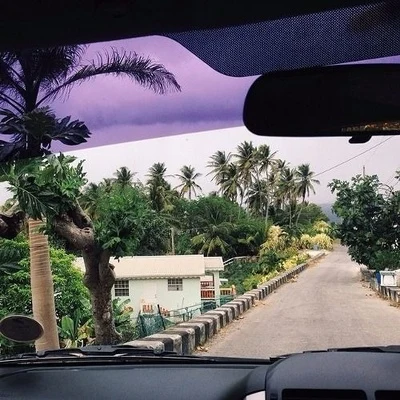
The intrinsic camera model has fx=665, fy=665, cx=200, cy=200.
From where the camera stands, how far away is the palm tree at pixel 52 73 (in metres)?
1.80

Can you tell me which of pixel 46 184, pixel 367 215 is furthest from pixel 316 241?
pixel 46 184

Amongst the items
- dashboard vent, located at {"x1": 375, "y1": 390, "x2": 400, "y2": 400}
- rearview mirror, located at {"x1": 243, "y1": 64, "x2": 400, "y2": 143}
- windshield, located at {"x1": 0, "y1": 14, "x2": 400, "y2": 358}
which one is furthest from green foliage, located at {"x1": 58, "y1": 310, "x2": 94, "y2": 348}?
dashboard vent, located at {"x1": 375, "y1": 390, "x2": 400, "y2": 400}

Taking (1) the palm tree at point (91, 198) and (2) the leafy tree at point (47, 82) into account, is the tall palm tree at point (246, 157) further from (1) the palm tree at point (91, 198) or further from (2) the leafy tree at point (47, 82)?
(1) the palm tree at point (91, 198)

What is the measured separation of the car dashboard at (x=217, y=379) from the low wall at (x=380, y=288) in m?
0.59

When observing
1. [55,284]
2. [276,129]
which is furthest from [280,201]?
[55,284]

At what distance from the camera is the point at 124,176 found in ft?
6.50

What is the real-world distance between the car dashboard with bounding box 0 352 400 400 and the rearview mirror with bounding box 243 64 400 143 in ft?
1.98

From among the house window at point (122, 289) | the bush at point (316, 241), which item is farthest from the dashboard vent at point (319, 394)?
the house window at point (122, 289)

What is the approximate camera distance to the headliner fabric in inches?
68.3

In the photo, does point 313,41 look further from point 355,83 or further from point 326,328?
point 326,328

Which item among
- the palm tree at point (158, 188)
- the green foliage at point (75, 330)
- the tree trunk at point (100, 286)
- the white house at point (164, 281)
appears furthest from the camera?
the green foliage at point (75, 330)

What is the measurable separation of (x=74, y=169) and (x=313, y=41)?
0.81 metres

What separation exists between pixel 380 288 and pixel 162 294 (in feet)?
2.48

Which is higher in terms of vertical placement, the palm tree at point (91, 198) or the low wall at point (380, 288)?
the palm tree at point (91, 198)
